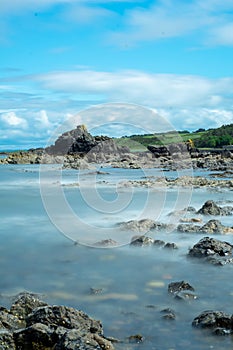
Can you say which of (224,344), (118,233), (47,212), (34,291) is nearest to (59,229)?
(118,233)

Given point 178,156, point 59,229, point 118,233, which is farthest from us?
point 178,156

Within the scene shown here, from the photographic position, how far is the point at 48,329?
7285 millimetres

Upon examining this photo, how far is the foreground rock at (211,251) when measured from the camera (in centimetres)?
1334

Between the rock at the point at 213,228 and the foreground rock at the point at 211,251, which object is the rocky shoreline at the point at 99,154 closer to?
the rock at the point at 213,228

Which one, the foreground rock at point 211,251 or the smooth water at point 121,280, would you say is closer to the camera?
the smooth water at point 121,280

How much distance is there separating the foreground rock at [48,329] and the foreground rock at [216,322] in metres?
1.76

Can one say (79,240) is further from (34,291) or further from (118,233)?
(34,291)

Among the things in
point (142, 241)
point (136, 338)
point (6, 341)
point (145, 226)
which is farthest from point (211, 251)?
point (6, 341)

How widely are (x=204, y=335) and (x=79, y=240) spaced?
8869 millimetres

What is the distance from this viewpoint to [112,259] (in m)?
13.6

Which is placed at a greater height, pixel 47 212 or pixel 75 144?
pixel 75 144

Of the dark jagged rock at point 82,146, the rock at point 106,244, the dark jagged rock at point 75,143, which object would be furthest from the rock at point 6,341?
the dark jagged rock at point 75,143

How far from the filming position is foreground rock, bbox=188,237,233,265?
13.3 meters

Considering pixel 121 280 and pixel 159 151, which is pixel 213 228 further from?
pixel 159 151
